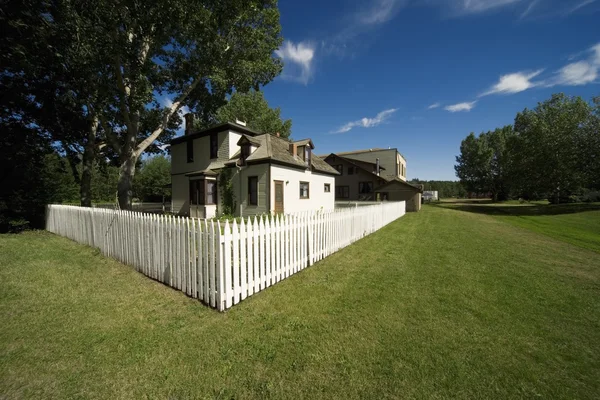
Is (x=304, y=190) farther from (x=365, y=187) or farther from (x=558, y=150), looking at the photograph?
(x=558, y=150)

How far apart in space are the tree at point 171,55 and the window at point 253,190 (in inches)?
281

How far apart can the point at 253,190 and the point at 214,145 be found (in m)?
5.71

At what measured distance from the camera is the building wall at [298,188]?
665 inches

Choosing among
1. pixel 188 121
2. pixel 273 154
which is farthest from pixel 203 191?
pixel 188 121

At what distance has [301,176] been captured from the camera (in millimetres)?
19719

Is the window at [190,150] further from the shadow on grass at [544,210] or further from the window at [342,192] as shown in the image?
the shadow on grass at [544,210]

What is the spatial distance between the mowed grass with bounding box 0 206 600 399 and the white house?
11.2m

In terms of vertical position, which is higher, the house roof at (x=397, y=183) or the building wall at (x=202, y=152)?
the building wall at (x=202, y=152)

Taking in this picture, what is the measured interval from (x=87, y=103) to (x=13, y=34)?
156 inches

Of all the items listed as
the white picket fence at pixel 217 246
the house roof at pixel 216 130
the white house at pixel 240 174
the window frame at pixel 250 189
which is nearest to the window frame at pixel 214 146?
the white house at pixel 240 174

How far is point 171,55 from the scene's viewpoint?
1720 cm

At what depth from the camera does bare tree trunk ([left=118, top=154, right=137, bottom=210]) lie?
15.1 metres

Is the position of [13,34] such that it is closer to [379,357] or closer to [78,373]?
[78,373]

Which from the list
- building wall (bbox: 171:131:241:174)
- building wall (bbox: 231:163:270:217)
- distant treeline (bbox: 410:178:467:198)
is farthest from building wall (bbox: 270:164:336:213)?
distant treeline (bbox: 410:178:467:198)
